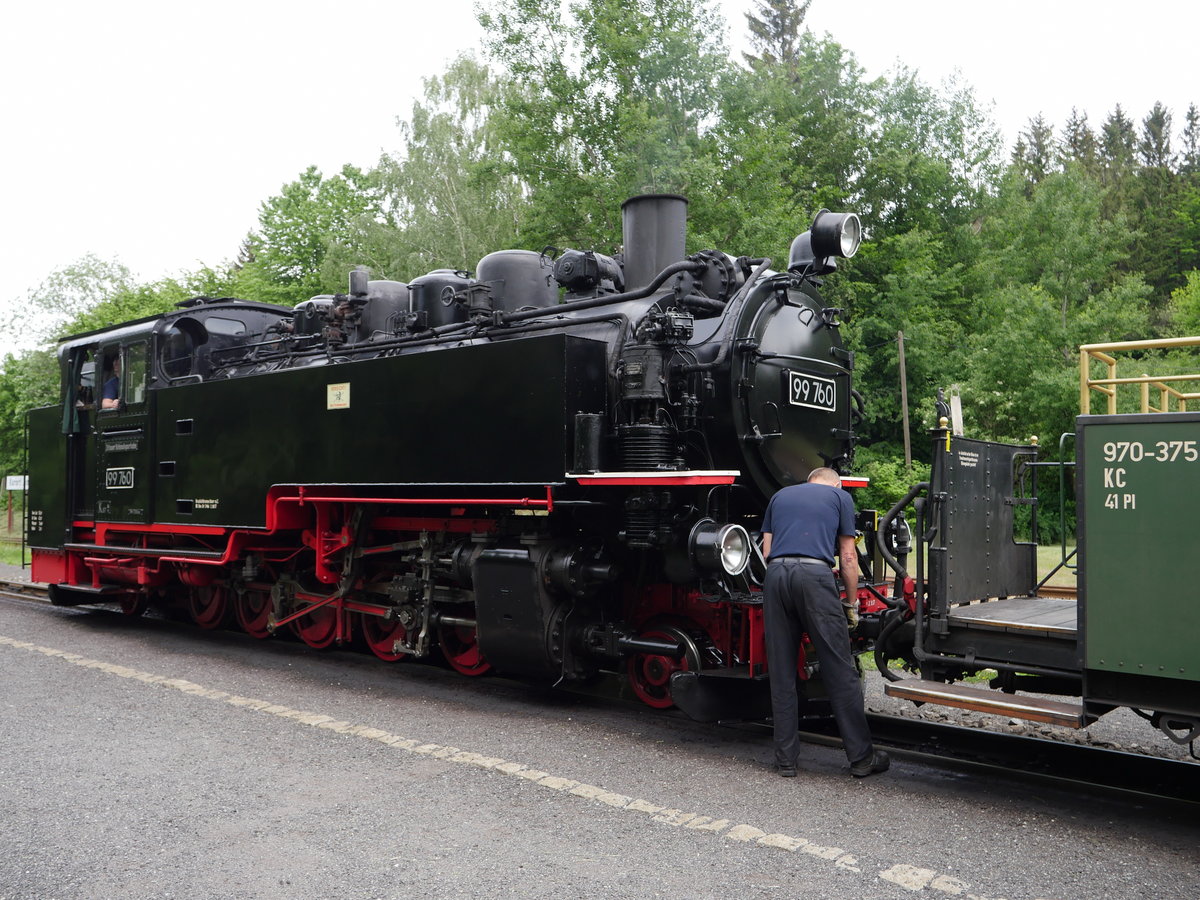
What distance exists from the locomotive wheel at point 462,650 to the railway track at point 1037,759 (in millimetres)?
2188

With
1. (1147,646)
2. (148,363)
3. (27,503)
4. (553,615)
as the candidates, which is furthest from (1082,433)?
(27,503)

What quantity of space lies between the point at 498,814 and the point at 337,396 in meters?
4.01

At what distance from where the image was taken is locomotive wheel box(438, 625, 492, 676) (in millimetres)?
6859

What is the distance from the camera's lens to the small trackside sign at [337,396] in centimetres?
714

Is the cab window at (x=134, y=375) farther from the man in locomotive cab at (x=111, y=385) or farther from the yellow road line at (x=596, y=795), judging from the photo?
the yellow road line at (x=596, y=795)

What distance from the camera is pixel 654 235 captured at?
6645mm

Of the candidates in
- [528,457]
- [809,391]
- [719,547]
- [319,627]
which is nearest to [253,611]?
[319,627]

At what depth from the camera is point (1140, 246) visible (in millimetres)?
34844

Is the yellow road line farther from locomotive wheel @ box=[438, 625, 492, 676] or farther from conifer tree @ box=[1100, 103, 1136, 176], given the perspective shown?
conifer tree @ box=[1100, 103, 1136, 176]

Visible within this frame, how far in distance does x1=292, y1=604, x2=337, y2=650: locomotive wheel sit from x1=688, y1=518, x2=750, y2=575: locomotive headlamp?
3815 millimetres

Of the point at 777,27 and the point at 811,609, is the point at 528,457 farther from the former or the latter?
the point at 777,27

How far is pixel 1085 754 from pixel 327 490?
210 inches

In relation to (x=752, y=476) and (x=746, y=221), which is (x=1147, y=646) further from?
(x=746, y=221)

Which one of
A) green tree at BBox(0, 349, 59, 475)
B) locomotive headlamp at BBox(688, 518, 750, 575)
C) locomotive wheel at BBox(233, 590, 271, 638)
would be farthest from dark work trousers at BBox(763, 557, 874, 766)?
green tree at BBox(0, 349, 59, 475)
